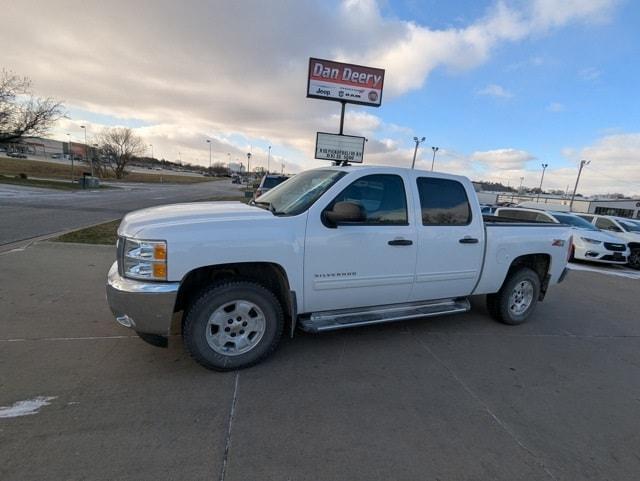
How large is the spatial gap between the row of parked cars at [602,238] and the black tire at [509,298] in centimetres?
493

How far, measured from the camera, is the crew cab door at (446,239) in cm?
384

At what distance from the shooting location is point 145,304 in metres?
2.80

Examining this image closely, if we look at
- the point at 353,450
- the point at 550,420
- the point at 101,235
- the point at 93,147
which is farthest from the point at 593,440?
the point at 93,147

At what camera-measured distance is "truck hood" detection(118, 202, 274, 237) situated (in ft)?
9.64

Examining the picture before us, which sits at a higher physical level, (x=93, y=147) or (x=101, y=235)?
(x=93, y=147)

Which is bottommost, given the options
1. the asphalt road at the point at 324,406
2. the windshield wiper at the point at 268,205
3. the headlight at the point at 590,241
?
the asphalt road at the point at 324,406

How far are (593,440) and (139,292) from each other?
144 inches

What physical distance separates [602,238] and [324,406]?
1118cm

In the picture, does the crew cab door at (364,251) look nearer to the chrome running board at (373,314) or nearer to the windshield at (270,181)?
the chrome running board at (373,314)

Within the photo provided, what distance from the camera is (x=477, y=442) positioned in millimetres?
2465

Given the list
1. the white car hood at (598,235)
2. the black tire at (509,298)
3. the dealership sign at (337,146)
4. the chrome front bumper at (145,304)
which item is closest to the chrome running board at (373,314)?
the black tire at (509,298)

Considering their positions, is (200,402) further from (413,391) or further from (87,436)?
(413,391)

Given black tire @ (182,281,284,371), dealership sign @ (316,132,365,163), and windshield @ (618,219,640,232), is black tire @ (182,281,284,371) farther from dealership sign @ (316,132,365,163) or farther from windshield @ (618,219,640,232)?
windshield @ (618,219,640,232)

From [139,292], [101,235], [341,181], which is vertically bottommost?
[101,235]
